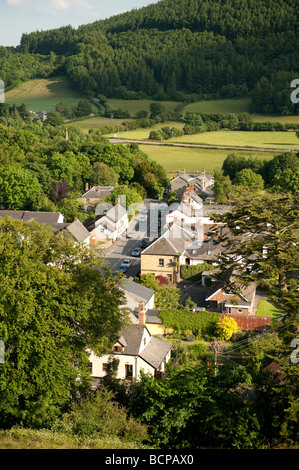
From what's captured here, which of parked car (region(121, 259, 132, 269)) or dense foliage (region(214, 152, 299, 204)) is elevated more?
dense foliage (region(214, 152, 299, 204))

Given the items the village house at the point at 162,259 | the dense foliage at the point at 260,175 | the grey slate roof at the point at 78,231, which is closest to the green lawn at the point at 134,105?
A: the dense foliage at the point at 260,175

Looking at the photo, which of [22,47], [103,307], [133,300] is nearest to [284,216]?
[103,307]

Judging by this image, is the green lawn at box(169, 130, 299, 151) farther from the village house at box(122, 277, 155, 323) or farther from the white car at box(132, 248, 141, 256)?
the village house at box(122, 277, 155, 323)

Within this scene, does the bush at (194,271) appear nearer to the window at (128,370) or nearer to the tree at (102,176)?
the window at (128,370)

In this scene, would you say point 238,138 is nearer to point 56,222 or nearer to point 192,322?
point 56,222

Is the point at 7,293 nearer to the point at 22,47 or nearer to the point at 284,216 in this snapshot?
the point at 284,216

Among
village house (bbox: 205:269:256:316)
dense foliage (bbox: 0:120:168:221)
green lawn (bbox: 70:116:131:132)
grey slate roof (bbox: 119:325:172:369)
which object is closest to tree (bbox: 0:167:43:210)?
dense foliage (bbox: 0:120:168:221)
